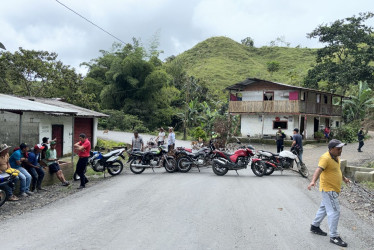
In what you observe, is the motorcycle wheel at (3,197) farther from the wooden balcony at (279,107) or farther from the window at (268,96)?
the window at (268,96)

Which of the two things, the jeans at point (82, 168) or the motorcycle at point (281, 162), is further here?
the motorcycle at point (281, 162)

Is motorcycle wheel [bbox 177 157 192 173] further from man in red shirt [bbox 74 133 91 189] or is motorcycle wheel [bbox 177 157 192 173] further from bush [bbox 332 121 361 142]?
bush [bbox 332 121 361 142]

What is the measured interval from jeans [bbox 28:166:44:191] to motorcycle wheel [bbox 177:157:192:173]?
15.9ft

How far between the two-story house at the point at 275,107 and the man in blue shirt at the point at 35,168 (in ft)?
71.0

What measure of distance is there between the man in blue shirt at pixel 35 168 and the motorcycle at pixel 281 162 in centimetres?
714

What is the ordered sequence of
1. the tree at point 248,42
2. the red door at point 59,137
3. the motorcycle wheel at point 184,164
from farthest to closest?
the tree at point 248,42
the red door at point 59,137
the motorcycle wheel at point 184,164

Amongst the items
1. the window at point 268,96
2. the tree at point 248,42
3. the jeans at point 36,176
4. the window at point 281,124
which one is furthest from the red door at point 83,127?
the tree at point 248,42

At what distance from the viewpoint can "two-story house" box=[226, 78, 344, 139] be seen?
2718 centimetres

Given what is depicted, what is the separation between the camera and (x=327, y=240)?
505 centimetres

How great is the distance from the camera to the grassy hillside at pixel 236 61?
61681 mm

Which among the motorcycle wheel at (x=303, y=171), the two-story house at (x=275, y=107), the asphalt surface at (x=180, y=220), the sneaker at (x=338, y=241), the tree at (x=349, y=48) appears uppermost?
the tree at (x=349, y=48)

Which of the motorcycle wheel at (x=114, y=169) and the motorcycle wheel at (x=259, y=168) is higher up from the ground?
the motorcycle wheel at (x=259, y=168)

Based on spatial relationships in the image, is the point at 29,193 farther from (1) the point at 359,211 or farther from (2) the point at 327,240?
(1) the point at 359,211

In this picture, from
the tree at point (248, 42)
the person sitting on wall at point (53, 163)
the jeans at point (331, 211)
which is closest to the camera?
the jeans at point (331, 211)
